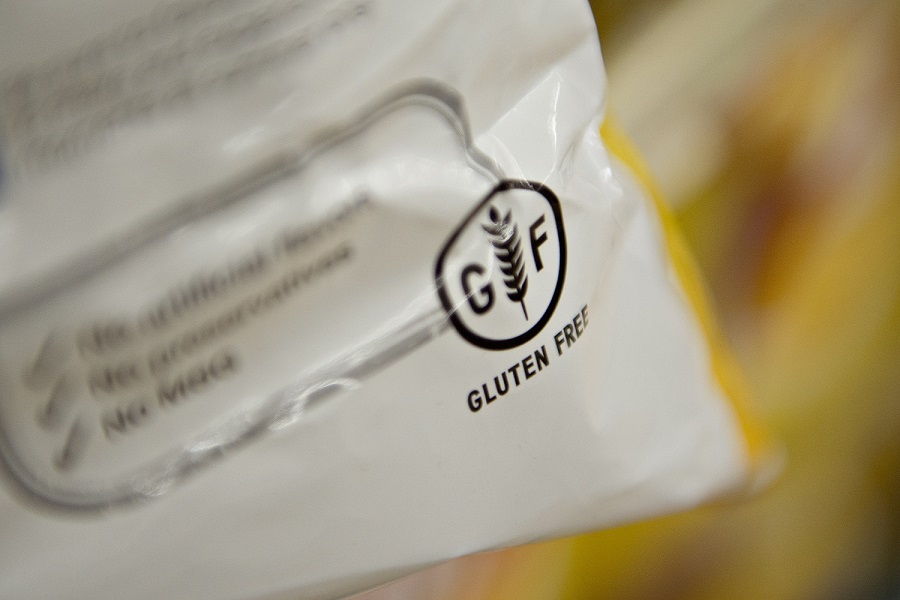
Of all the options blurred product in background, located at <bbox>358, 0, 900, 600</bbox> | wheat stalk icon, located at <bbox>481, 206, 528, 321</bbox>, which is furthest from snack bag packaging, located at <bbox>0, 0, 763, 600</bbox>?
blurred product in background, located at <bbox>358, 0, 900, 600</bbox>

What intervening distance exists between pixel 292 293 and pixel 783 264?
1.40 ft

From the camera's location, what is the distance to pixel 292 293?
11.9 inches

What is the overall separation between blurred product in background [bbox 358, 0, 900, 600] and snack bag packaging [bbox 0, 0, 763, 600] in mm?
207

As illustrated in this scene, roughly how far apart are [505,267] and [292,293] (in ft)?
0.31

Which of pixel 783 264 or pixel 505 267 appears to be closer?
pixel 505 267

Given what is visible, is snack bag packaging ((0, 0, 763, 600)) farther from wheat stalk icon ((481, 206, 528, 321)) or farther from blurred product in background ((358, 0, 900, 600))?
blurred product in background ((358, 0, 900, 600))

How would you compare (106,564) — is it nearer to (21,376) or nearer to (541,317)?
(21,376)

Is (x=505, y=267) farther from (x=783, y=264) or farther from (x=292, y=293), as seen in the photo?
(x=783, y=264)

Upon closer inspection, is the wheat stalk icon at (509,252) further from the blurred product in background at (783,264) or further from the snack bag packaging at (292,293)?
the blurred product in background at (783,264)

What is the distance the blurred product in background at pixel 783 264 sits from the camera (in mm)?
538

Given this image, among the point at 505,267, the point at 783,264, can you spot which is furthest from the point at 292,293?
the point at 783,264

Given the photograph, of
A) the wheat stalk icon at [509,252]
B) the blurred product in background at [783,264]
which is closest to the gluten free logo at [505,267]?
the wheat stalk icon at [509,252]

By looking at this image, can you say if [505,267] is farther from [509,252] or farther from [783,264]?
[783,264]

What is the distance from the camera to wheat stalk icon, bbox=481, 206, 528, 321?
1.05 ft
